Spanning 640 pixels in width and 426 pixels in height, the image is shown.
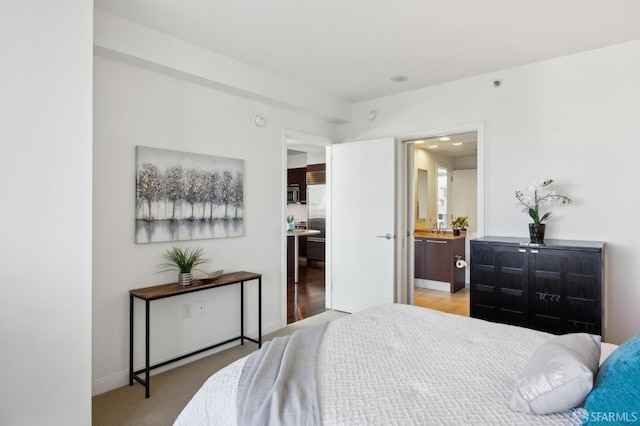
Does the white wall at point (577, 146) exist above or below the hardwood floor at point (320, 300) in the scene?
above

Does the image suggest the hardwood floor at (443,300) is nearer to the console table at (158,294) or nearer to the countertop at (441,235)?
the countertop at (441,235)

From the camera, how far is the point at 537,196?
11.3 feet

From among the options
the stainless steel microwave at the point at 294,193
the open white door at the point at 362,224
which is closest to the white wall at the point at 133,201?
the open white door at the point at 362,224

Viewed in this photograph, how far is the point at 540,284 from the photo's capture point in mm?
3027

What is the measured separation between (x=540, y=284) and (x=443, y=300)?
2.42 m

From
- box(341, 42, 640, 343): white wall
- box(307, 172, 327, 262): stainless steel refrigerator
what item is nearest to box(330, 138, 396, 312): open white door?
box(341, 42, 640, 343): white wall

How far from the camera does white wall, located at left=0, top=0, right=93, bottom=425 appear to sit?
1.95 meters

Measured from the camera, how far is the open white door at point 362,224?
4.40 metres

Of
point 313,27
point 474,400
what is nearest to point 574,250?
point 474,400

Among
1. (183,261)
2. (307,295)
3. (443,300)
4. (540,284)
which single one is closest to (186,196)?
(183,261)

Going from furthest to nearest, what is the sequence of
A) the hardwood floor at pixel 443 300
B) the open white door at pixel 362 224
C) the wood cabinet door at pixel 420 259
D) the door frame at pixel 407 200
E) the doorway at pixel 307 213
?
1. the doorway at pixel 307 213
2. the wood cabinet door at pixel 420 259
3. the hardwood floor at pixel 443 300
4. the open white door at pixel 362 224
5. the door frame at pixel 407 200

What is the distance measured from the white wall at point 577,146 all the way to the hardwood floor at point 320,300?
5.43ft

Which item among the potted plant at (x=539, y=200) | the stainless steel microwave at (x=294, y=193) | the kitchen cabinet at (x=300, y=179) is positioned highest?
the kitchen cabinet at (x=300, y=179)

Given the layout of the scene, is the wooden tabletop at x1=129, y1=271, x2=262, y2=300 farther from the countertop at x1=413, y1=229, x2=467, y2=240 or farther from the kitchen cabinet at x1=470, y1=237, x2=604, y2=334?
the countertop at x1=413, y1=229, x2=467, y2=240
